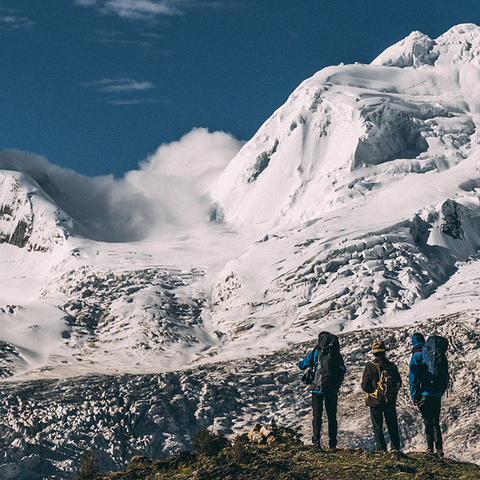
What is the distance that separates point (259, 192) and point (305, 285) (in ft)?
209

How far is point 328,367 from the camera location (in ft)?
67.9

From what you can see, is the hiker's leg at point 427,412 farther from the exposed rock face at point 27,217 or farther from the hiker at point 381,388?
the exposed rock face at point 27,217

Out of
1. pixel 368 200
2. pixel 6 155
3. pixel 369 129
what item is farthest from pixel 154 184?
pixel 368 200

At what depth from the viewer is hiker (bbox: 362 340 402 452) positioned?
19922mm

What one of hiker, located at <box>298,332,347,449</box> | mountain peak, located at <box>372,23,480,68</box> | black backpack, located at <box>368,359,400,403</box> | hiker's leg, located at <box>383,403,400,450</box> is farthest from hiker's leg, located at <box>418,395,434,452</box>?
mountain peak, located at <box>372,23,480,68</box>

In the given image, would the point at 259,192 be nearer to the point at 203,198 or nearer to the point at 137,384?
the point at 203,198

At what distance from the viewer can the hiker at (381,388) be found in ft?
65.4

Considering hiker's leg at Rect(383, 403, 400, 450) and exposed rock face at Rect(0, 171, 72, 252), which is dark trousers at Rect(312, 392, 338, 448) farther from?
exposed rock face at Rect(0, 171, 72, 252)

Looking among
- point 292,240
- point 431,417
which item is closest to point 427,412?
point 431,417

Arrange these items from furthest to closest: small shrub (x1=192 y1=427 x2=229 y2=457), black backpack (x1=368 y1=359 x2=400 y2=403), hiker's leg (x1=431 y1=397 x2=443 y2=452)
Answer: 1. small shrub (x1=192 y1=427 x2=229 y2=457)
2. hiker's leg (x1=431 y1=397 x2=443 y2=452)
3. black backpack (x1=368 y1=359 x2=400 y2=403)

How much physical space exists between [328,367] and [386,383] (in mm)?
1670

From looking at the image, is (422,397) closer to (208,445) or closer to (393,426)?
(393,426)

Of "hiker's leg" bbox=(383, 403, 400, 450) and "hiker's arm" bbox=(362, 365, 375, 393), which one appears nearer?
"hiker's arm" bbox=(362, 365, 375, 393)

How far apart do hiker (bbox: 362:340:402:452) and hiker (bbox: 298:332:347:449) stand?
2.89 feet
